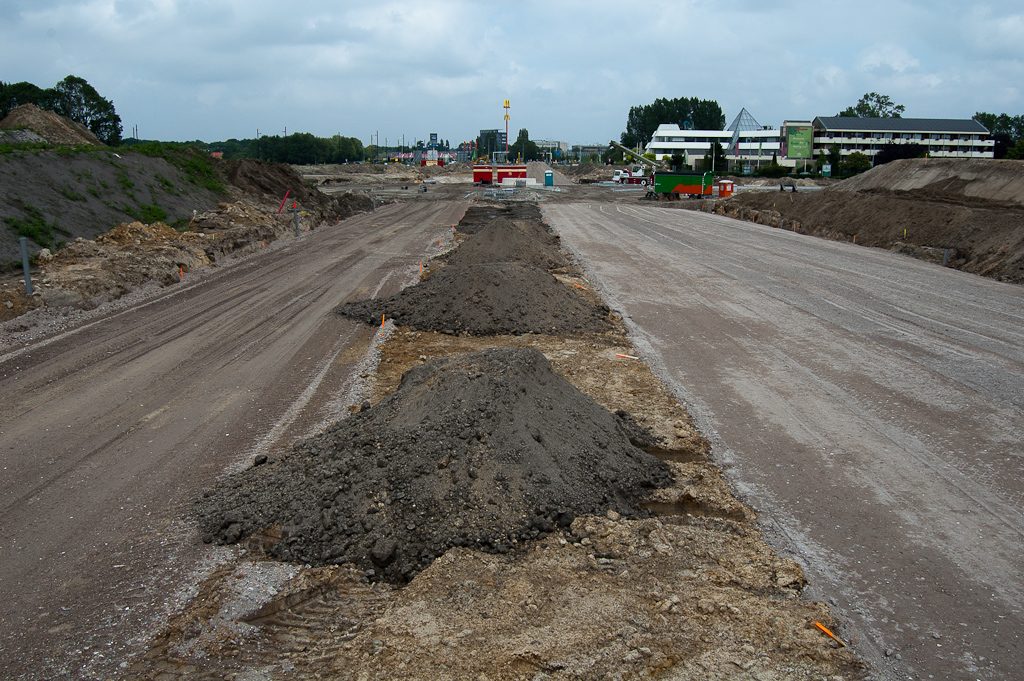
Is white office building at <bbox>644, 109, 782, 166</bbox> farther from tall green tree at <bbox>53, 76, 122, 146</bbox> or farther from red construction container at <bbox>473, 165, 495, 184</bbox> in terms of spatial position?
tall green tree at <bbox>53, 76, 122, 146</bbox>

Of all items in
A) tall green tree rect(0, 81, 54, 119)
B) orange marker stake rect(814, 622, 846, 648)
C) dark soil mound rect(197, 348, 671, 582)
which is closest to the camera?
orange marker stake rect(814, 622, 846, 648)

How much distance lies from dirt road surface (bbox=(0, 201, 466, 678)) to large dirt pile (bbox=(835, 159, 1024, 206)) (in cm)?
2555

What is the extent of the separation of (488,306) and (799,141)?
10001cm

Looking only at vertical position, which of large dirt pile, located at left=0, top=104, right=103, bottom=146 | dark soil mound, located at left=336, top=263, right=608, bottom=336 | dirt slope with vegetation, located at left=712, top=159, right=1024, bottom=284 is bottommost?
dark soil mound, located at left=336, top=263, right=608, bottom=336

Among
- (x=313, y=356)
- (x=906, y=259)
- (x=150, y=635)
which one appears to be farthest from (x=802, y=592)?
(x=906, y=259)

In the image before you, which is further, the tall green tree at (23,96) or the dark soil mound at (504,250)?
the tall green tree at (23,96)

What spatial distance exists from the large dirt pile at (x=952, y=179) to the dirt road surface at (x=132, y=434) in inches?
1006

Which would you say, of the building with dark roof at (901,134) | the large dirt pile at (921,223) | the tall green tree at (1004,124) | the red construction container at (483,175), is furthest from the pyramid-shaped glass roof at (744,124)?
the large dirt pile at (921,223)

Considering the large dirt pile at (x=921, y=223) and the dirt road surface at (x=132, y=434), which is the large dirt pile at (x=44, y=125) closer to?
the dirt road surface at (x=132, y=434)

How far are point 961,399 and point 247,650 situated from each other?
1041 centimetres

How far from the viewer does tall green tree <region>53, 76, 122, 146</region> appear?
59406mm

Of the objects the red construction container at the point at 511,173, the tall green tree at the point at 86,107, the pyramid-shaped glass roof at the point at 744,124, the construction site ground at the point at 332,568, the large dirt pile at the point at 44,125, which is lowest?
the construction site ground at the point at 332,568

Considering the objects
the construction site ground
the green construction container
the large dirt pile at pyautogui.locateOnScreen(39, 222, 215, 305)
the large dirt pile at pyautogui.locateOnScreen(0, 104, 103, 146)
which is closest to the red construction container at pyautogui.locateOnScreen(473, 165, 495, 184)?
the green construction container

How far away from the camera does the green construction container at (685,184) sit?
176 ft
